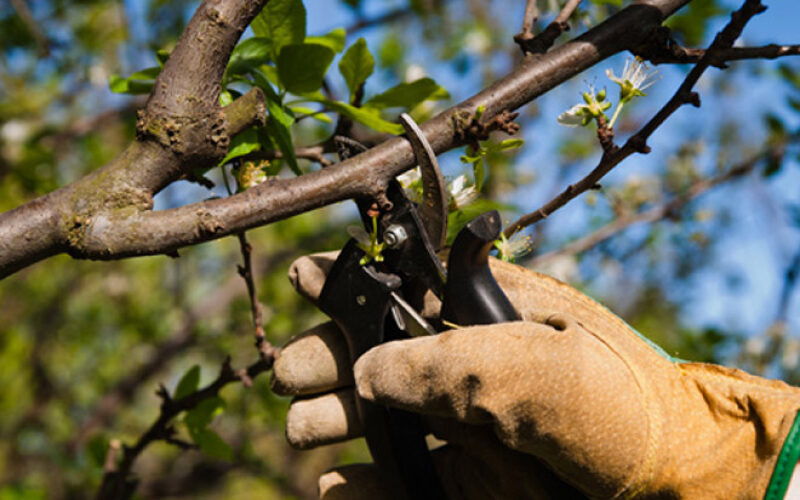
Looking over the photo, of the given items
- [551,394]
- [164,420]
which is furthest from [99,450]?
[551,394]

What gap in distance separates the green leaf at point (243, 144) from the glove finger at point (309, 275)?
Result: 0.20 metres

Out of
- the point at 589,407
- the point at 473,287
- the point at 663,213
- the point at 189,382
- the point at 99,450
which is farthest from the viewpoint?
the point at 663,213

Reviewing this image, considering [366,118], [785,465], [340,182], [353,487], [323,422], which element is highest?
[366,118]

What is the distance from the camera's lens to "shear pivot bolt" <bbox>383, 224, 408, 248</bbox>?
105 centimetres

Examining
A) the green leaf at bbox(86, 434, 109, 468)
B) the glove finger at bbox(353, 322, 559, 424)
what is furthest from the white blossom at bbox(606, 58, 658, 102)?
the green leaf at bbox(86, 434, 109, 468)

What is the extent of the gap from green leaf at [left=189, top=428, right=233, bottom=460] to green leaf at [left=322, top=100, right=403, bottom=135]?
76cm

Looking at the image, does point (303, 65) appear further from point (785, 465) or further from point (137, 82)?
point (785, 465)

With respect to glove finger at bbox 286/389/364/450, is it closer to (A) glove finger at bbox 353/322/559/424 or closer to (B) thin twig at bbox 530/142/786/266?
(A) glove finger at bbox 353/322/559/424

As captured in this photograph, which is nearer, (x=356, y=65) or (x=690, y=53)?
(x=690, y=53)

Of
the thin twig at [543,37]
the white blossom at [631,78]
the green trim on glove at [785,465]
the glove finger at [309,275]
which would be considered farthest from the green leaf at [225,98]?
the green trim on glove at [785,465]

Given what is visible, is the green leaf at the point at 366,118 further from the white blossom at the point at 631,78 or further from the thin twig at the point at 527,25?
the white blossom at the point at 631,78

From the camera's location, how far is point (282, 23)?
119 centimetres

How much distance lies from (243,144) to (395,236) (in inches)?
11.8

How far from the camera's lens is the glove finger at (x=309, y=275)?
3.84 ft
